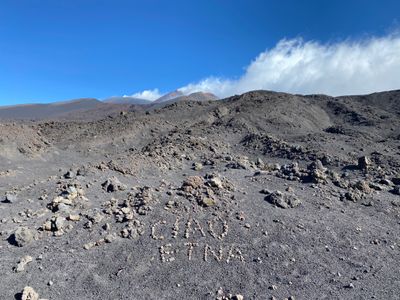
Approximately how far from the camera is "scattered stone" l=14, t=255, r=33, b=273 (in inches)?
271

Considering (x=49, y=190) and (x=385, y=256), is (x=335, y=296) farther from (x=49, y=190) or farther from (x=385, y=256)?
(x=49, y=190)

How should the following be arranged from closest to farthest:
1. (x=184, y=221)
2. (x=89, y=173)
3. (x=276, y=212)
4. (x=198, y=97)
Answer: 1. (x=184, y=221)
2. (x=276, y=212)
3. (x=89, y=173)
4. (x=198, y=97)

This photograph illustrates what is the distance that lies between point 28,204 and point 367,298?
23.2ft

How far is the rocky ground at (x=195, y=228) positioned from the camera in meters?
6.87

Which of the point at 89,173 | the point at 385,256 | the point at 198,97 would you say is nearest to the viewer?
the point at 385,256

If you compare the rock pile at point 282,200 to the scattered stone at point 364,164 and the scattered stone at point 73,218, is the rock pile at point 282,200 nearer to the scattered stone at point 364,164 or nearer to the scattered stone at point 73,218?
the scattered stone at point 73,218

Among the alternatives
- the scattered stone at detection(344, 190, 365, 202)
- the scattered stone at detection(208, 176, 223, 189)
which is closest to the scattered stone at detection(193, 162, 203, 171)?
the scattered stone at detection(208, 176, 223, 189)

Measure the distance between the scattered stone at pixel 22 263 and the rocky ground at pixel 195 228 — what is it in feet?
0.06

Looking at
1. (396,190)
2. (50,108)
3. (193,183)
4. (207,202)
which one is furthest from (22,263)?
(50,108)

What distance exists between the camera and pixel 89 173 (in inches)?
432

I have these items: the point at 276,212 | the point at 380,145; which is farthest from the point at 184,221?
the point at 380,145

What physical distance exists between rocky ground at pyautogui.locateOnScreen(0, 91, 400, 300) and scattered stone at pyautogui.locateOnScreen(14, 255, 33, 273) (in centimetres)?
2

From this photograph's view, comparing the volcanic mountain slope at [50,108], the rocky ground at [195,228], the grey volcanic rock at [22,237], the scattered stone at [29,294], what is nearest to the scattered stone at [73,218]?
the rocky ground at [195,228]

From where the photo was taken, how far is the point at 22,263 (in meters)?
7.03
